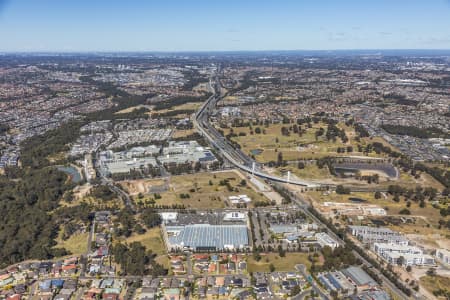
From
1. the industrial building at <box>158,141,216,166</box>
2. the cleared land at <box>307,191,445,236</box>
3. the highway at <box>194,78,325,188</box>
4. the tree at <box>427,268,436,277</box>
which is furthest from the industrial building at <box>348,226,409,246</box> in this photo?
the industrial building at <box>158,141,216,166</box>

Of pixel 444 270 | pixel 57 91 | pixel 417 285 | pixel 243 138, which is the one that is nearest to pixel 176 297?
pixel 417 285

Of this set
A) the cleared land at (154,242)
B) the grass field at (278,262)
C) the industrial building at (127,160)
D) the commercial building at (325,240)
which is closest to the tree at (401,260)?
the commercial building at (325,240)

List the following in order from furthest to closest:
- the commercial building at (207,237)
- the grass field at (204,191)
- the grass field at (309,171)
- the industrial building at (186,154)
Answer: the industrial building at (186,154)
the grass field at (309,171)
the grass field at (204,191)
the commercial building at (207,237)

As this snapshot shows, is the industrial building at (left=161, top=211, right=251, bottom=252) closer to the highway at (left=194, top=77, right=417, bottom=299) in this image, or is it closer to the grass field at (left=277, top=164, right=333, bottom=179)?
the highway at (left=194, top=77, right=417, bottom=299)

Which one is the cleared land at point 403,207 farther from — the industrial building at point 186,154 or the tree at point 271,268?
the industrial building at point 186,154

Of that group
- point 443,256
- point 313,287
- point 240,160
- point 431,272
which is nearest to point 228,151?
point 240,160

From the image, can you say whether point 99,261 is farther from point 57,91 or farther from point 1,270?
point 57,91
